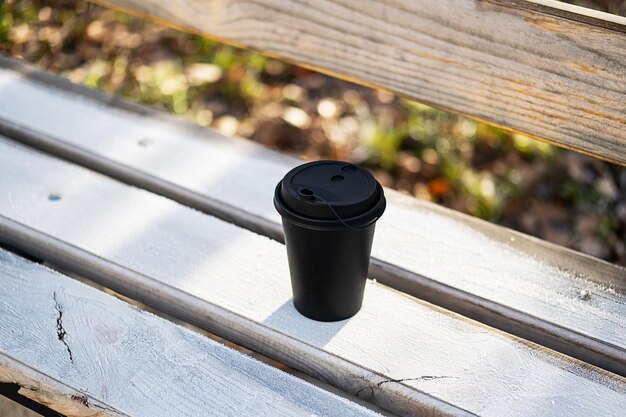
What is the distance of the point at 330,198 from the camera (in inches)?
45.0

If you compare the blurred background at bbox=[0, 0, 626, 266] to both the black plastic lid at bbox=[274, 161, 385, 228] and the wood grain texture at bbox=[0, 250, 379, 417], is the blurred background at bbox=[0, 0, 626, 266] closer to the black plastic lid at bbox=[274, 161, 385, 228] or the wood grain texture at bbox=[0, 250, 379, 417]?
the black plastic lid at bbox=[274, 161, 385, 228]

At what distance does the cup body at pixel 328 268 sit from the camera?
1170 millimetres

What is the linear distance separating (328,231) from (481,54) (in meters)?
0.57

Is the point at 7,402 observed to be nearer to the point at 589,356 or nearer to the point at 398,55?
the point at 398,55

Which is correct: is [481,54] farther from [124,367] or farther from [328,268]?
[124,367]

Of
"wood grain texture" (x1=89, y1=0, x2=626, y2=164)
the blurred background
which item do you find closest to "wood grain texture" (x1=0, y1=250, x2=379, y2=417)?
"wood grain texture" (x1=89, y1=0, x2=626, y2=164)

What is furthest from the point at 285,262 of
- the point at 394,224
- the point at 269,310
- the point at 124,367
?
the point at 124,367

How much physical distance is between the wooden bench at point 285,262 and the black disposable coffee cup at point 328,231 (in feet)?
0.17

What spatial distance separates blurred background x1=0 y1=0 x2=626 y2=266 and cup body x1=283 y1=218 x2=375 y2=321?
54.6 inches

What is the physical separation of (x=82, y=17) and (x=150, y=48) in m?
0.34

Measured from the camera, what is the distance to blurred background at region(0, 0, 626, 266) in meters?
2.61

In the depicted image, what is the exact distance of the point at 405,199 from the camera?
5.24ft

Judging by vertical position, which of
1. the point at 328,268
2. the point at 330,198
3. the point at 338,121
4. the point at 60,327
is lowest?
the point at 338,121

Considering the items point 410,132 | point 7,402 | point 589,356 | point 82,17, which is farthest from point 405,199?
point 82,17
